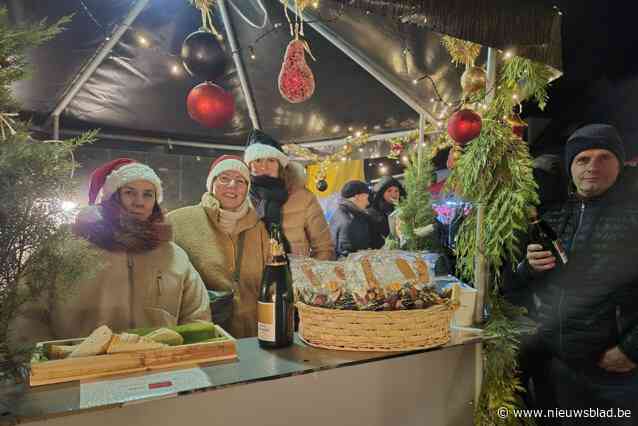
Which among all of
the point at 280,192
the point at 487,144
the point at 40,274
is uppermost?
the point at 487,144

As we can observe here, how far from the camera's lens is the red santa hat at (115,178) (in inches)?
48.6

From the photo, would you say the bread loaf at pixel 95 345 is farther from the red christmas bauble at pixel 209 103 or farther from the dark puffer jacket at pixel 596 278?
the dark puffer jacket at pixel 596 278

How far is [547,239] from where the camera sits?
163 centimetres

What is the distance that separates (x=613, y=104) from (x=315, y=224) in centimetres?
151

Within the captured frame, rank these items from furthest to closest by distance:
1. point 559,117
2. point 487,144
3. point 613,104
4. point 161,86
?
point 161,86 → point 559,117 → point 613,104 → point 487,144

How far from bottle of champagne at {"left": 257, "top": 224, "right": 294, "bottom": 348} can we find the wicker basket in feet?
0.17

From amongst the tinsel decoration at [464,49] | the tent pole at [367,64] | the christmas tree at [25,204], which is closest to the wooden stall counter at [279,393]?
the christmas tree at [25,204]

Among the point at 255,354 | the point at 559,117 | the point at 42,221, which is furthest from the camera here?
the point at 559,117

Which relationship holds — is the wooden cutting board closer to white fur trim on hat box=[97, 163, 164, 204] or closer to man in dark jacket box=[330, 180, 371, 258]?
white fur trim on hat box=[97, 163, 164, 204]

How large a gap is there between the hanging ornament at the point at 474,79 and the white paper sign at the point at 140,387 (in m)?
1.44

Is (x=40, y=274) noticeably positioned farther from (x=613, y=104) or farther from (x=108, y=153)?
(x=613, y=104)

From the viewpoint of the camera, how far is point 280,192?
1.72 m

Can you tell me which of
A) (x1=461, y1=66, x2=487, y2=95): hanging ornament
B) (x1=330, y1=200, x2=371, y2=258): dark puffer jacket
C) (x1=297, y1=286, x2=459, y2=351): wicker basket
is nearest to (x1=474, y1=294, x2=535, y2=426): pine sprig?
(x1=297, y1=286, x2=459, y2=351): wicker basket

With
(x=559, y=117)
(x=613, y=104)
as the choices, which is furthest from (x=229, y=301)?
(x=613, y=104)
